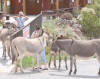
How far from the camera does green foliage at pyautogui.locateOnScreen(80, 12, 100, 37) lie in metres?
30.1

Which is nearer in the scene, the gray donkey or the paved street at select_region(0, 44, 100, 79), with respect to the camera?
the paved street at select_region(0, 44, 100, 79)

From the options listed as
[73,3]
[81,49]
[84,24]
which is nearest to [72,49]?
[81,49]

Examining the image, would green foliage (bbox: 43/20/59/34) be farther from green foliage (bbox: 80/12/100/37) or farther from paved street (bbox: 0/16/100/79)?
paved street (bbox: 0/16/100/79)

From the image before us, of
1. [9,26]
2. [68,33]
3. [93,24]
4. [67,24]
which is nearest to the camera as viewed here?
[9,26]

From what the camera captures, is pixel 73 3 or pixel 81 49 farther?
pixel 73 3

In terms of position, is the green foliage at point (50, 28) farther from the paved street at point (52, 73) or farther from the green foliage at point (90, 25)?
the paved street at point (52, 73)

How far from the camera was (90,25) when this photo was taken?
30156 millimetres

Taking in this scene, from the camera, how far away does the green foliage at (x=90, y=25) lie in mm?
30053

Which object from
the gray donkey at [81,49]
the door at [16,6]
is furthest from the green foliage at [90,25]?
the door at [16,6]

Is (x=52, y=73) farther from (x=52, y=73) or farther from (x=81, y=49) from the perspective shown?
(x=81, y=49)

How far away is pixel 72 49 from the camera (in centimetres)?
1535

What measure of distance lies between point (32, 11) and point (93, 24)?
15.0m

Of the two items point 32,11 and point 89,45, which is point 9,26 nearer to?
point 89,45

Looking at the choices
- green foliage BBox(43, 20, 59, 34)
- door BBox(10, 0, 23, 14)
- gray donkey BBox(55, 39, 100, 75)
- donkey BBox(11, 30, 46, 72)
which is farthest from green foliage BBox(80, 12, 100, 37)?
door BBox(10, 0, 23, 14)
